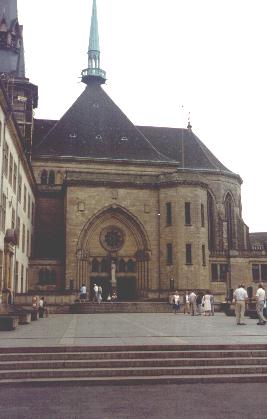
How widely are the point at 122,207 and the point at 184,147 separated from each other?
16324 millimetres

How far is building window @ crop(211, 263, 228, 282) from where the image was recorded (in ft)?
175

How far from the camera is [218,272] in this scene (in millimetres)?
53688

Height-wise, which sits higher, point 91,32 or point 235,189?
point 91,32

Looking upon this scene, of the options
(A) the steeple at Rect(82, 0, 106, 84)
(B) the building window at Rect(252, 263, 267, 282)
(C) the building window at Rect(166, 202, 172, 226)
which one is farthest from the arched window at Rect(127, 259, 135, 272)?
(A) the steeple at Rect(82, 0, 106, 84)

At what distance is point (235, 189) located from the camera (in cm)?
6131

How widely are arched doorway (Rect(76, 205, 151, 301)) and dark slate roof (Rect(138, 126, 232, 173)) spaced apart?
42.9 feet

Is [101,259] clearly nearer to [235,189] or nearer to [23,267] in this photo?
[23,267]

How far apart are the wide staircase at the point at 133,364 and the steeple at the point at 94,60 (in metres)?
55.5

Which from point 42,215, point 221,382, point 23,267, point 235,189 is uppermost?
point 235,189

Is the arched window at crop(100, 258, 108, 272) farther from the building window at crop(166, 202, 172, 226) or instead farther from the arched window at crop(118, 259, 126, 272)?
the building window at crop(166, 202, 172, 226)

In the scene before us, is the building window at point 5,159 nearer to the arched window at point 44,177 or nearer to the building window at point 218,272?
the arched window at point 44,177

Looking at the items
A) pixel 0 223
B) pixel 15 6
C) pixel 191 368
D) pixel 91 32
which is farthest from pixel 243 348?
pixel 91 32

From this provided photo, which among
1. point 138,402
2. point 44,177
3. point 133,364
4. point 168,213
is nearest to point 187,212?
point 168,213

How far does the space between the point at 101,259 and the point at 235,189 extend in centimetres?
1969
